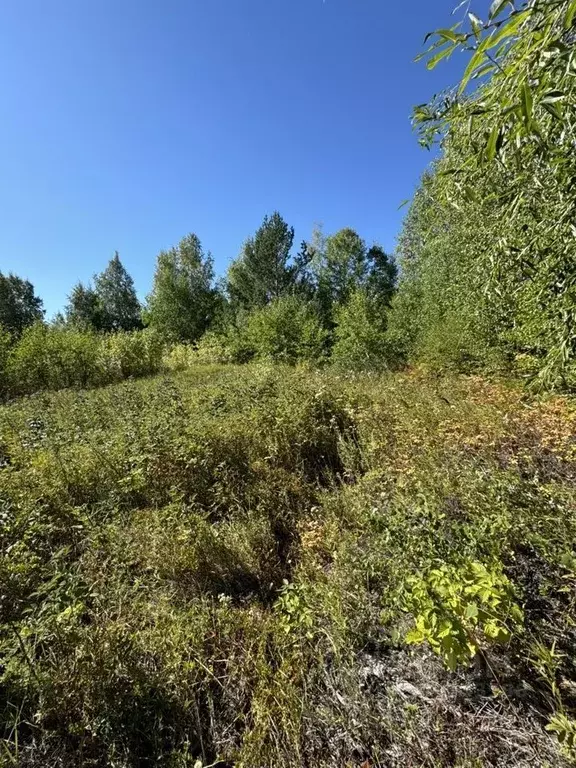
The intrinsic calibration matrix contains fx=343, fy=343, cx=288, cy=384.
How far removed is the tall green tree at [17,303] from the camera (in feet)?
89.7

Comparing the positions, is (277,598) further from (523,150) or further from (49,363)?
(49,363)

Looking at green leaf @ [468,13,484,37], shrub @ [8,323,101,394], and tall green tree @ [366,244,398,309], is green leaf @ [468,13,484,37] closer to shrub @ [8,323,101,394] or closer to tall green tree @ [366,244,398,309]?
shrub @ [8,323,101,394]

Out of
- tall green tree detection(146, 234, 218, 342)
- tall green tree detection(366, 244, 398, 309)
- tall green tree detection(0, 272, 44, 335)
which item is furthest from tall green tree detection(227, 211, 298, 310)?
tall green tree detection(0, 272, 44, 335)

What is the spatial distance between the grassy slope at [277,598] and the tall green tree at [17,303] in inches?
1120

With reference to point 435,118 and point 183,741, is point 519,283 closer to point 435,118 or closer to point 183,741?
point 435,118

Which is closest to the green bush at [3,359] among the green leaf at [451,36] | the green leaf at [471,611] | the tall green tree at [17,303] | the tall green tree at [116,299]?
the green leaf at [471,611]

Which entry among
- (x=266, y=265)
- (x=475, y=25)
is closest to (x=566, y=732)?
(x=475, y=25)

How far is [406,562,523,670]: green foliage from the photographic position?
4.37 ft

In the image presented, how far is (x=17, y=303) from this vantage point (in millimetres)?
29531

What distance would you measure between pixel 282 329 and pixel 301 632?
11985 millimetres

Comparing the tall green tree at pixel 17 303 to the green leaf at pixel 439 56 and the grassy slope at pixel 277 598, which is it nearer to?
the grassy slope at pixel 277 598

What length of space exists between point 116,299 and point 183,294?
1176 centimetres

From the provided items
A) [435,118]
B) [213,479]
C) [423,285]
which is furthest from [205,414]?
[423,285]

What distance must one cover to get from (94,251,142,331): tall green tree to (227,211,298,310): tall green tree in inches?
520
